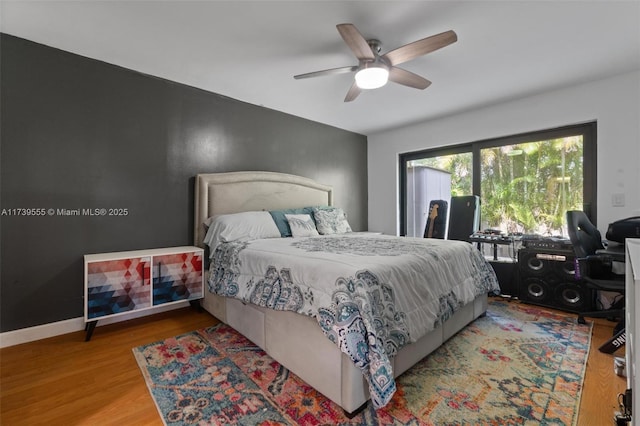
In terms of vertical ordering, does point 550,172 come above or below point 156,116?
below

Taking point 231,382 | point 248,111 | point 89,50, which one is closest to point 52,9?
point 89,50

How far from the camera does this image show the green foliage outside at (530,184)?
330cm

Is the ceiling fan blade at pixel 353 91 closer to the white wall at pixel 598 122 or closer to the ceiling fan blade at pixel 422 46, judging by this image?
the ceiling fan blade at pixel 422 46

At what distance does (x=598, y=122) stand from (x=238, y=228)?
3.98 meters

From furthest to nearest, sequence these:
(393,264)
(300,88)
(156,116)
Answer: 1. (300,88)
2. (156,116)
3. (393,264)

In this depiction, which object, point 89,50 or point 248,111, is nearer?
point 89,50

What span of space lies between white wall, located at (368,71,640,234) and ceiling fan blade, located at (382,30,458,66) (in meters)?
2.27

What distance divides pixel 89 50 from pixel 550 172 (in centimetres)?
507

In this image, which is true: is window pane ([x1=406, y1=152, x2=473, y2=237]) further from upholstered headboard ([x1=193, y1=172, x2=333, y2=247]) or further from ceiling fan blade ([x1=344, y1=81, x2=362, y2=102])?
ceiling fan blade ([x1=344, y1=81, x2=362, y2=102])

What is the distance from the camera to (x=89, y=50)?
2.39m

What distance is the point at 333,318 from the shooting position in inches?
55.3

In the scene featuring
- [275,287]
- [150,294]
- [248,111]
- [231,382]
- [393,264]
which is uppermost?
[248,111]

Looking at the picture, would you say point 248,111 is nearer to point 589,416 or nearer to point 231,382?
point 231,382

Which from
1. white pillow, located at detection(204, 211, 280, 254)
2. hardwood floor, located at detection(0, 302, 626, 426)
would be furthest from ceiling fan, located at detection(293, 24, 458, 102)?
hardwood floor, located at detection(0, 302, 626, 426)
